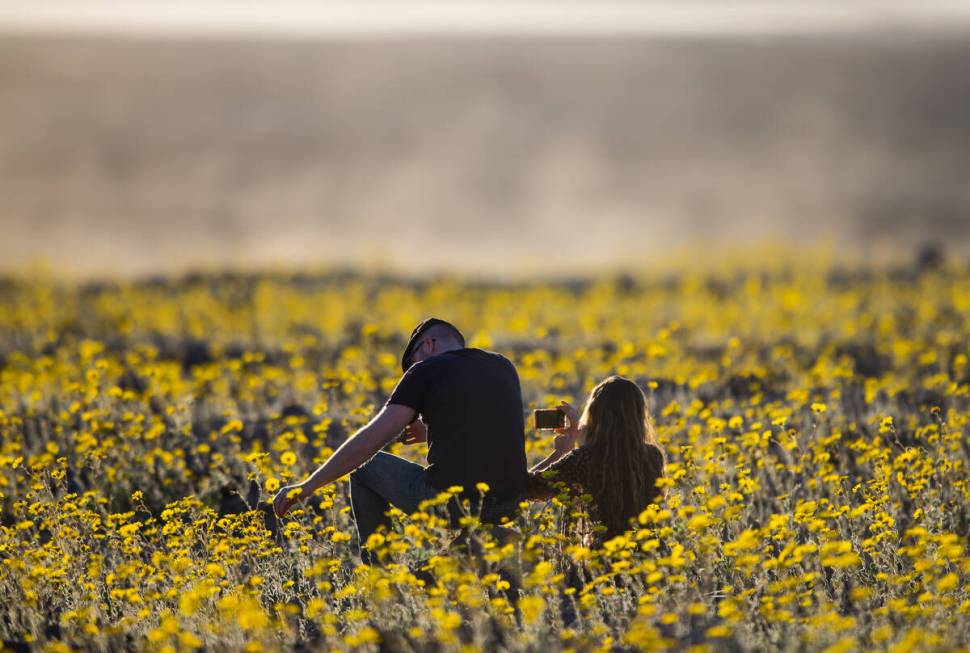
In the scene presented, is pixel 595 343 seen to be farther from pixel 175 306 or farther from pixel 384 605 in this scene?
pixel 384 605

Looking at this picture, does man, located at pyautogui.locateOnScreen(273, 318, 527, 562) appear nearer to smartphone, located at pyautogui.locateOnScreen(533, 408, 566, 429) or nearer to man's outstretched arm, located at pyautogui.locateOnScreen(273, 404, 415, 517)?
man's outstretched arm, located at pyautogui.locateOnScreen(273, 404, 415, 517)

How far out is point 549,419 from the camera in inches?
245

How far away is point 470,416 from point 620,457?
0.82m

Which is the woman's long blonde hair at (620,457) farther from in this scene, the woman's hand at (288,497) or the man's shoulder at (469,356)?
the woman's hand at (288,497)

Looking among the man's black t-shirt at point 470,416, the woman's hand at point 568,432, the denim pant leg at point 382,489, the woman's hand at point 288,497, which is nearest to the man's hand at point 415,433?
the denim pant leg at point 382,489

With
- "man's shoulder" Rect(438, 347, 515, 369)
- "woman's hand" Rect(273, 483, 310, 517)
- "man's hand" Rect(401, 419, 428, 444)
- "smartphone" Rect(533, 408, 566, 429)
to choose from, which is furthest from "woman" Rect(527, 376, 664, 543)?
"woman's hand" Rect(273, 483, 310, 517)

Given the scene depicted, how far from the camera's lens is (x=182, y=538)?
20.6 feet

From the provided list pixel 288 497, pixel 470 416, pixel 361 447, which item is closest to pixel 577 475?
pixel 470 416

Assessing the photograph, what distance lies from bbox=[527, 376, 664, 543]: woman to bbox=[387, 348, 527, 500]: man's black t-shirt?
0.75 feet

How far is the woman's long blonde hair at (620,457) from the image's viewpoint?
5832 millimetres

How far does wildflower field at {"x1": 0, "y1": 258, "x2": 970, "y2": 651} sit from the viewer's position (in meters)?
5.08

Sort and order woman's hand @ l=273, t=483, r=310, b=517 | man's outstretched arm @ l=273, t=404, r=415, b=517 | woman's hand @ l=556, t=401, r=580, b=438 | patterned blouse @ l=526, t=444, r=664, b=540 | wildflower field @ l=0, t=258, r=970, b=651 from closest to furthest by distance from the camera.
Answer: wildflower field @ l=0, t=258, r=970, b=651 → woman's hand @ l=273, t=483, r=310, b=517 → man's outstretched arm @ l=273, t=404, r=415, b=517 → patterned blouse @ l=526, t=444, r=664, b=540 → woman's hand @ l=556, t=401, r=580, b=438

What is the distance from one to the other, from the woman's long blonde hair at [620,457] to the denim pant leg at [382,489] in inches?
37.7

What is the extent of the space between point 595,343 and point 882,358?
352cm
